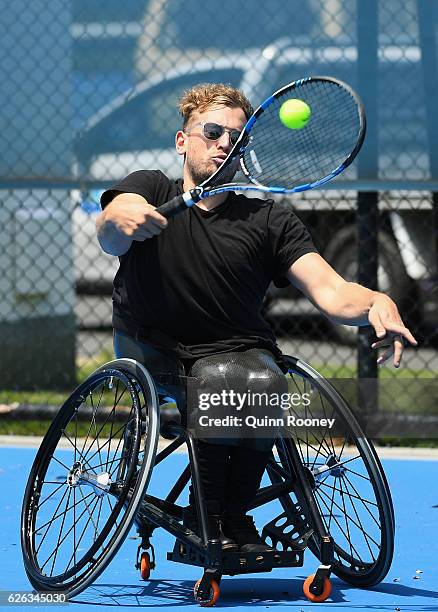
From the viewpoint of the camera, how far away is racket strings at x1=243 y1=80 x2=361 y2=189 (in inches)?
148

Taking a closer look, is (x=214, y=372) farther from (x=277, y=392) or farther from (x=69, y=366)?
(x=69, y=366)

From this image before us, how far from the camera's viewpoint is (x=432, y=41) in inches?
233

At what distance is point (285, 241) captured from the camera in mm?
3592

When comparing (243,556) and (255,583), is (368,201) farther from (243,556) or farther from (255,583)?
(243,556)

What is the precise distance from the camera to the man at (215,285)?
11.1 feet

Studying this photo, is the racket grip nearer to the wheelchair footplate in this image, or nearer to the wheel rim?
the wheel rim

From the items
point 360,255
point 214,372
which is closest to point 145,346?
point 214,372

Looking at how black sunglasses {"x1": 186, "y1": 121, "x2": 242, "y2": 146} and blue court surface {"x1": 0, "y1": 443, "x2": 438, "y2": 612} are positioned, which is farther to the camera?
black sunglasses {"x1": 186, "y1": 121, "x2": 242, "y2": 146}

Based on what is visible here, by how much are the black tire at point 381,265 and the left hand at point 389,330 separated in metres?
3.73

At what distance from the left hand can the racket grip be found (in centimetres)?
52

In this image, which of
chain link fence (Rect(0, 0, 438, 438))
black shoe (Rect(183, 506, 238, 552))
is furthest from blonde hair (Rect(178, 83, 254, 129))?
chain link fence (Rect(0, 0, 438, 438))

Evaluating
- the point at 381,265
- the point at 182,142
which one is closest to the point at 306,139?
the point at 182,142

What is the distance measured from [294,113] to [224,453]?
99 cm

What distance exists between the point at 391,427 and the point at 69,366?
1695 mm
